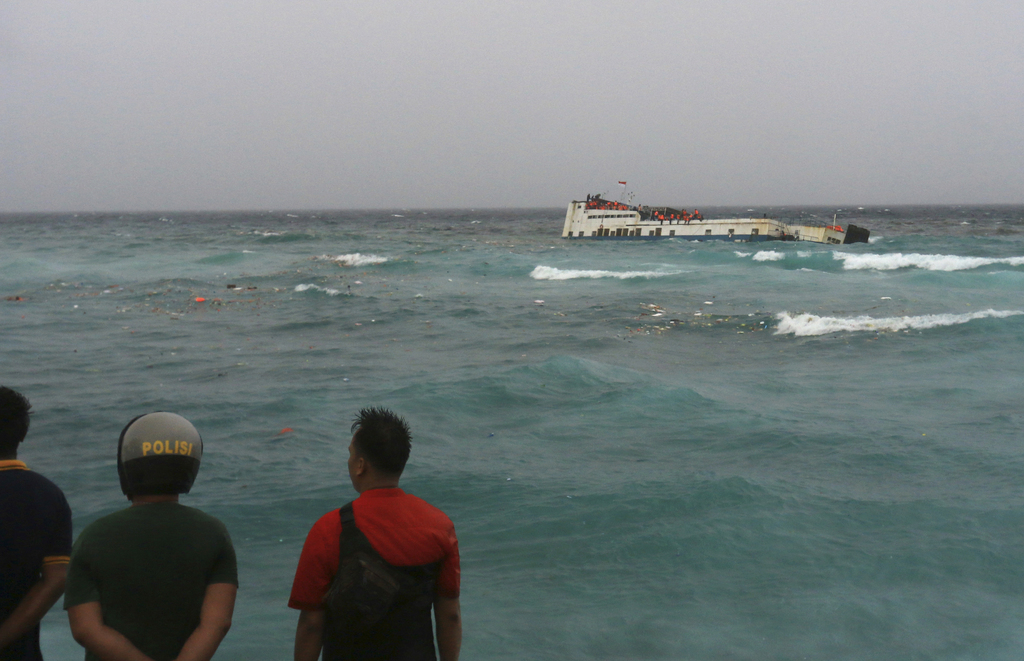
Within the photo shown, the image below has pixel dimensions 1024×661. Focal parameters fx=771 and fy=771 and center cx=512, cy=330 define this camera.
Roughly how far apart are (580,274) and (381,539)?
3092 centimetres

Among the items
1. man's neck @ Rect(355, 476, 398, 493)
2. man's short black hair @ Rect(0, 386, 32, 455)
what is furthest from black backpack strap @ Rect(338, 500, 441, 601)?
man's short black hair @ Rect(0, 386, 32, 455)

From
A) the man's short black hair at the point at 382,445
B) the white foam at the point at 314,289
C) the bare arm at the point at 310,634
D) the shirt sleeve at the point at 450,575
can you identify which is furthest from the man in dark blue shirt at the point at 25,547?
the white foam at the point at 314,289

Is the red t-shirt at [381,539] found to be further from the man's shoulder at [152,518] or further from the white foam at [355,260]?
the white foam at [355,260]

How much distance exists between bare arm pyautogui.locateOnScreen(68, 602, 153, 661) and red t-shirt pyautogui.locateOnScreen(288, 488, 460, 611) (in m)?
0.52

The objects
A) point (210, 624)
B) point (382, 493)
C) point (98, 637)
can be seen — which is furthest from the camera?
point (382, 493)

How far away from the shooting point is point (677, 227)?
5884 cm

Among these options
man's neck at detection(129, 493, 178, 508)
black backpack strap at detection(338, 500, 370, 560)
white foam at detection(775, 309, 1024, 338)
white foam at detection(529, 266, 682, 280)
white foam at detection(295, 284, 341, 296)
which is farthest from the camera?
white foam at detection(529, 266, 682, 280)

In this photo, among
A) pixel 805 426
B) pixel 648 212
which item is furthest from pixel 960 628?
pixel 648 212

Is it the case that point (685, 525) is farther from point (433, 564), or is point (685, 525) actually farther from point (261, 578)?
point (433, 564)

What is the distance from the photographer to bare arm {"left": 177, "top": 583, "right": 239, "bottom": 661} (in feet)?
8.20

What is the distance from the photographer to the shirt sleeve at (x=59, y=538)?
282 cm

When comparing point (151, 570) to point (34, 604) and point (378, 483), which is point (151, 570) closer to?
point (34, 604)

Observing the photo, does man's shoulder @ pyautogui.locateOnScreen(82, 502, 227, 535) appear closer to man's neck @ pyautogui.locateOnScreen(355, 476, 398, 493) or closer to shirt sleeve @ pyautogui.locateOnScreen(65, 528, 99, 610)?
shirt sleeve @ pyautogui.locateOnScreen(65, 528, 99, 610)

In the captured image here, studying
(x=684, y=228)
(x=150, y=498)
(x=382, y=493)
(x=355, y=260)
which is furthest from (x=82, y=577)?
(x=684, y=228)
